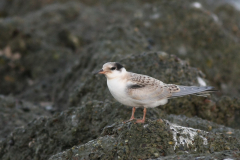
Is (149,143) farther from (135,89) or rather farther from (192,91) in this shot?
(192,91)

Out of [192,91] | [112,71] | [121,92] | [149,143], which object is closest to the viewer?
[149,143]

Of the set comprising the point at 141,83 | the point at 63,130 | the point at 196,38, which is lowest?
the point at 63,130

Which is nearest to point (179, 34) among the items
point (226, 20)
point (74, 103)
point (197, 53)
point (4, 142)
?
point (197, 53)

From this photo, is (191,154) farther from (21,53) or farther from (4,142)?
(21,53)

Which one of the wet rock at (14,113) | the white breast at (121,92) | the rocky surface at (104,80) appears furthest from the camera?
the wet rock at (14,113)

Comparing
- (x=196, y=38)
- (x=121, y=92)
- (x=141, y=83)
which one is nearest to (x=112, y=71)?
(x=121, y=92)

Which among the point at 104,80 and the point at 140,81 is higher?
the point at 140,81

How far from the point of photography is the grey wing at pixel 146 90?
18.0 feet

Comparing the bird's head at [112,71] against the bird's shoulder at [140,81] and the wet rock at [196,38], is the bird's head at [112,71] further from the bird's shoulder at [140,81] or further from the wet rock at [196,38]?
the wet rock at [196,38]

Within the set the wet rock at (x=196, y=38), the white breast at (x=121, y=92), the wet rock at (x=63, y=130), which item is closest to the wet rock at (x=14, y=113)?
the wet rock at (x=63, y=130)

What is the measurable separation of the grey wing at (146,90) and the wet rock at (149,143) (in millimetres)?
729

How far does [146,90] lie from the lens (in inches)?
223

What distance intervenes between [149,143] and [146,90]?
131 centimetres

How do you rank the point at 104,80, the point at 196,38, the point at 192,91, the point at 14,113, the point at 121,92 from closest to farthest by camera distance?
the point at 121,92 → the point at 192,91 → the point at 104,80 → the point at 14,113 → the point at 196,38
